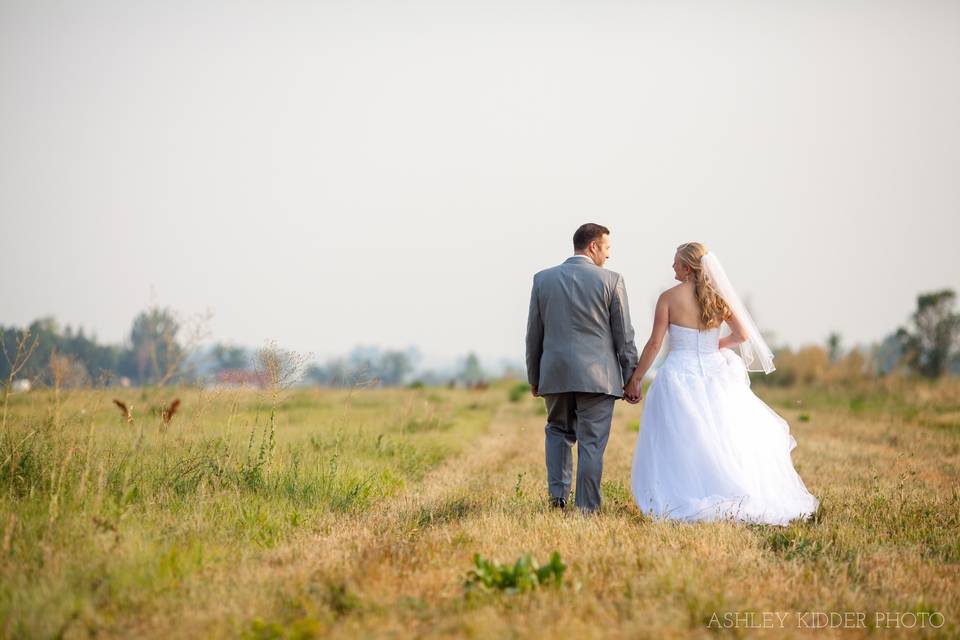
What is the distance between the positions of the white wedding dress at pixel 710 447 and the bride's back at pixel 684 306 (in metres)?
0.08

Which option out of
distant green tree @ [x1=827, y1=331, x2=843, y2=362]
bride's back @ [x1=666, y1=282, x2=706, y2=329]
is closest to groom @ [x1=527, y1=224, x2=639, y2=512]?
bride's back @ [x1=666, y1=282, x2=706, y2=329]

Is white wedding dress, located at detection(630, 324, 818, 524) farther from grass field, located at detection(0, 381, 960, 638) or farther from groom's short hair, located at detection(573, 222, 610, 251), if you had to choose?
groom's short hair, located at detection(573, 222, 610, 251)

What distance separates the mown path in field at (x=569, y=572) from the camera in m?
4.04

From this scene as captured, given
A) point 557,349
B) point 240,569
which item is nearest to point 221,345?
point 557,349

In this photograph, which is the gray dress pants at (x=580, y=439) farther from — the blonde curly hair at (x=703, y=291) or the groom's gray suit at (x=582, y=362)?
Answer: the blonde curly hair at (x=703, y=291)

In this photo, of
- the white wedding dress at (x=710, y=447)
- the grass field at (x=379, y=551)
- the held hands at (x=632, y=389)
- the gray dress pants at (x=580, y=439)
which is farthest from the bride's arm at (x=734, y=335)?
the grass field at (x=379, y=551)

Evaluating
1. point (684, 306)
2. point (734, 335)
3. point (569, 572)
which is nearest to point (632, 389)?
point (684, 306)

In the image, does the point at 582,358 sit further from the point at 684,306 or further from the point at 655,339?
the point at 684,306

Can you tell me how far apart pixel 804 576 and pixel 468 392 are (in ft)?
92.7

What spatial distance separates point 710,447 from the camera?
727 cm

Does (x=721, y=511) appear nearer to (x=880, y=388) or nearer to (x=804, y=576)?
(x=804, y=576)

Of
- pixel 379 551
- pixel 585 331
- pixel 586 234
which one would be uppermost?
pixel 586 234

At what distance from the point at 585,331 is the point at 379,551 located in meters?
3.12

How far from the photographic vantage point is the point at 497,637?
12.4ft
